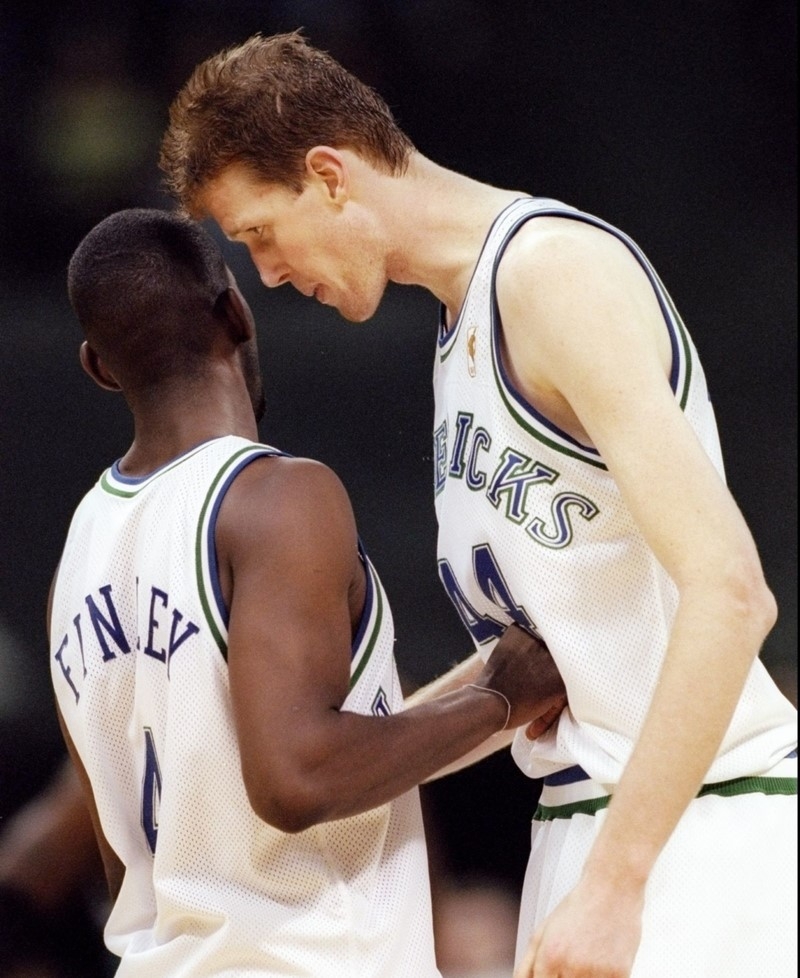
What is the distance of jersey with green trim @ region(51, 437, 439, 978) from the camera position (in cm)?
153

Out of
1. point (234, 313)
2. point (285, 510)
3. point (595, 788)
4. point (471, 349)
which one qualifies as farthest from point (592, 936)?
point (234, 313)

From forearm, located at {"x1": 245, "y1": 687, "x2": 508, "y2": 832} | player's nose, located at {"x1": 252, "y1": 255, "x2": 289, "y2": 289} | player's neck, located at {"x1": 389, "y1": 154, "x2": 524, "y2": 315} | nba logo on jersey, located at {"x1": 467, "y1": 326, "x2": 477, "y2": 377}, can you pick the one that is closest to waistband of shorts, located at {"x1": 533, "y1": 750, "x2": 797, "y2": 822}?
forearm, located at {"x1": 245, "y1": 687, "x2": 508, "y2": 832}

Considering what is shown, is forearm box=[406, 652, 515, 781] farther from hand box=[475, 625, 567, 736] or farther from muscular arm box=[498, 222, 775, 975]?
muscular arm box=[498, 222, 775, 975]

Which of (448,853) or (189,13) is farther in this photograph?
(448,853)

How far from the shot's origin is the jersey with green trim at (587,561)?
1.55 metres

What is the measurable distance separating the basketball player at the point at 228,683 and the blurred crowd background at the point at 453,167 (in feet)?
2.02

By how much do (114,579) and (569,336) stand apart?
0.66 meters

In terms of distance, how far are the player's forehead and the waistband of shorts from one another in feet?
2.75

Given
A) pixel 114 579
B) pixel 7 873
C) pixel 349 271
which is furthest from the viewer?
pixel 7 873

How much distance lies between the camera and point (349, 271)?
6.06 feet

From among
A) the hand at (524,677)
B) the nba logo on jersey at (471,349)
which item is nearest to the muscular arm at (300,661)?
the hand at (524,677)

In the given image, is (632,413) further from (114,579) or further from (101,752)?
(101,752)

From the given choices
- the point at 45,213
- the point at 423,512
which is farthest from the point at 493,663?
the point at 45,213

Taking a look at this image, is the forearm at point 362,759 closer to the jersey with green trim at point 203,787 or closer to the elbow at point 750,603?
the jersey with green trim at point 203,787
